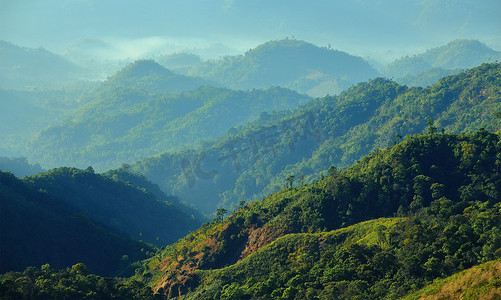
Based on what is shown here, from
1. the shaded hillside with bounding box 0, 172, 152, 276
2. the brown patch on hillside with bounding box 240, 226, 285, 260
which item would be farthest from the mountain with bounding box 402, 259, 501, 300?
the shaded hillside with bounding box 0, 172, 152, 276

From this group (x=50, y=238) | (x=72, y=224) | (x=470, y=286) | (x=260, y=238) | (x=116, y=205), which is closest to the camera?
(x=470, y=286)

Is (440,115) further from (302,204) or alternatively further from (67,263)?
(67,263)

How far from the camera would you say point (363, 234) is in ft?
279

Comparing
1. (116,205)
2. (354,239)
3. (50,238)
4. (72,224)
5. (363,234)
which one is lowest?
(354,239)

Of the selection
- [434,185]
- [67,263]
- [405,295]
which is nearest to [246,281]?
[405,295]

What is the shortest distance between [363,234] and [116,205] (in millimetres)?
84798

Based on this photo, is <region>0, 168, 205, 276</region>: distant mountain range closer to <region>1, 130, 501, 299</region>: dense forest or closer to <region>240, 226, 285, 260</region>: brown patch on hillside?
<region>1, 130, 501, 299</region>: dense forest

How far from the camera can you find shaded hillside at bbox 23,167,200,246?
137500 mm

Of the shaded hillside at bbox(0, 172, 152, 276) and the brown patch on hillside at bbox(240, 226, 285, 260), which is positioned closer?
the brown patch on hillside at bbox(240, 226, 285, 260)

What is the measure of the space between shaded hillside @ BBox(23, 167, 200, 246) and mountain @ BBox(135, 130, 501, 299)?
1507 inches

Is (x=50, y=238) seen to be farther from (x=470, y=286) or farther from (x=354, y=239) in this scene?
(x=470, y=286)

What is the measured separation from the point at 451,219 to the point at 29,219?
265 ft

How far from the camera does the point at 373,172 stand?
9988 centimetres

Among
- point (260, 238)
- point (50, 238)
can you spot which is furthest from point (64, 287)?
point (50, 238)
